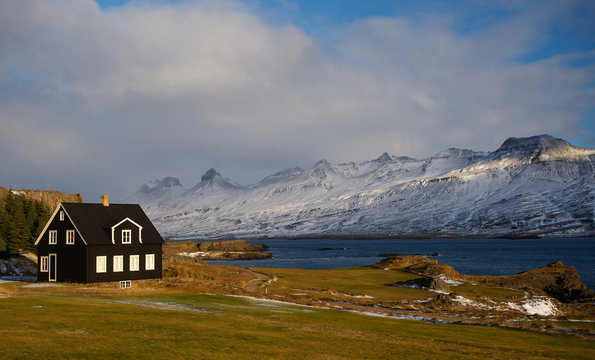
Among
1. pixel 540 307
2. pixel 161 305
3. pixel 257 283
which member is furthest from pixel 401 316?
pixel 257 283

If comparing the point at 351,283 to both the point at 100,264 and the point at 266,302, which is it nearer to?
the point at 266,302

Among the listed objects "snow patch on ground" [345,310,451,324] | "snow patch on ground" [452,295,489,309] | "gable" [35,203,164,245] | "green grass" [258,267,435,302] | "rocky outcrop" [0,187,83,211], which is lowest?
"snow patch on ground" [452,295,489,309]

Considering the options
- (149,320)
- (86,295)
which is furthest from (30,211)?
(149,320)

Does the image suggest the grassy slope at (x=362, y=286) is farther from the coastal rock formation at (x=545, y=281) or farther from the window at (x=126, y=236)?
the window at (x=126, y=236)

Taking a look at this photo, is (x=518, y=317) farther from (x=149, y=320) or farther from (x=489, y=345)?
(x=149, y=320)

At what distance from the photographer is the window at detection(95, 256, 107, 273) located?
50.5 metres

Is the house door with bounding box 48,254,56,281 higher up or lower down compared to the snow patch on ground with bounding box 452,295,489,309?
higher up

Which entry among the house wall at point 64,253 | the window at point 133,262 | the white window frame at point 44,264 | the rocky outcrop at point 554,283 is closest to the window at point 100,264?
the house wall at point 64,253

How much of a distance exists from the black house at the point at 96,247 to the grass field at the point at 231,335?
14288mm

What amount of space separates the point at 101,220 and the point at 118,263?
4843mm

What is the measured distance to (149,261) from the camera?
5497 cm

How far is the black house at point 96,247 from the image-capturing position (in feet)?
166

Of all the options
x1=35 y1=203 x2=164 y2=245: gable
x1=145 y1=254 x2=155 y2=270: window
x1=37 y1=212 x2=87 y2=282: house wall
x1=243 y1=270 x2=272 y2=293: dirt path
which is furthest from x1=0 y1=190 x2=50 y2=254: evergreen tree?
x1=243 y1=270 x2=272 y2=293: dirt path

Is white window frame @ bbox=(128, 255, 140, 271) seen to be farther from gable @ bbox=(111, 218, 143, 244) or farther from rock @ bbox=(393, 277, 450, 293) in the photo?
rock @ bbox=(393, 277, 450, 293)
